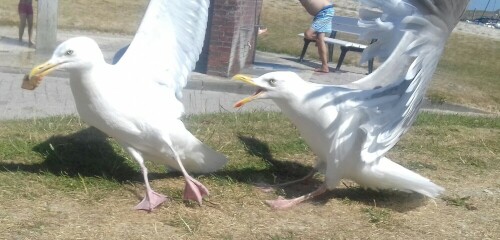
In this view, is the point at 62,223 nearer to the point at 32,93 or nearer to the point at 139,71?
the point at 139,71

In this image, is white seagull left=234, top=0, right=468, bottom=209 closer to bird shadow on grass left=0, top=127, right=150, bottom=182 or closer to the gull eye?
the gull eye

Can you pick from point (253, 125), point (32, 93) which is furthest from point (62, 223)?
point (32, 93)

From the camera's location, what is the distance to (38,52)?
12.6m

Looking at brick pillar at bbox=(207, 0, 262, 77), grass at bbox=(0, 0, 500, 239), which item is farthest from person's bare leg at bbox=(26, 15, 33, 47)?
grass at bbox=(0, 0, 500, 239)

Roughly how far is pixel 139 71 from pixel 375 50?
1455 mm

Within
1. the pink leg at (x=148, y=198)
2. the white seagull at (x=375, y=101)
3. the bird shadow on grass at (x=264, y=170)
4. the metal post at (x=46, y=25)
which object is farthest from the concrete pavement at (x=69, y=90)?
the white seagull at (x=375, y=101)

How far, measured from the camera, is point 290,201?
4.73m

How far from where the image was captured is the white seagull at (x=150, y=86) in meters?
4.27

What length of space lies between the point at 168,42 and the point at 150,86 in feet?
1.26

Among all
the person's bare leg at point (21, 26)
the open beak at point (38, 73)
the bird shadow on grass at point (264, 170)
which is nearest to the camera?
the open beak at point (38, 73)

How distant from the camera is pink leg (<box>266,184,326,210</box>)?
469 centimetres

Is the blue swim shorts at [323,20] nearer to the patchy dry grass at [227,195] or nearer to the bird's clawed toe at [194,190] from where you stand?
the patchy dry grass at [227,195]

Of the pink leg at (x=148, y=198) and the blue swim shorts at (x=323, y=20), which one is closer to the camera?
the pink leg at (x=148, y=198)

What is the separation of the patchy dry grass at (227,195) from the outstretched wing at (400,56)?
52 cm
